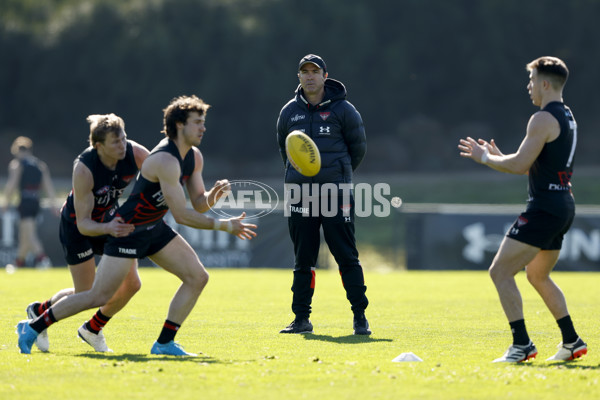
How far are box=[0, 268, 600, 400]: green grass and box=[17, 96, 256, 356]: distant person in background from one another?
294 mm

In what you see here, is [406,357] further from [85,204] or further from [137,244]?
[85,204]

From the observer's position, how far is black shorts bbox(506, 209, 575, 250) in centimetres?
670

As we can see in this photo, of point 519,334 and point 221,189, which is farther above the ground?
point 221,189

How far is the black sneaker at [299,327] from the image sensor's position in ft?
27.9

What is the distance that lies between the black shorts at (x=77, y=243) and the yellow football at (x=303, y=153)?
2.05 metres

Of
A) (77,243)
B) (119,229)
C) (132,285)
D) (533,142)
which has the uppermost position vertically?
(533,142)

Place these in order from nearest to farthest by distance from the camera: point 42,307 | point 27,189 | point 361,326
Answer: point 42,307
point 361,326
point 27,189

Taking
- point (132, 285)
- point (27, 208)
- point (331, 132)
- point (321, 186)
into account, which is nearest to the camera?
point (132, 285)

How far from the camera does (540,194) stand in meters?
6.79

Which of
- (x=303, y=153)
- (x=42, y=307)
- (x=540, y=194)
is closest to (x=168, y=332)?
(x=42, y=307)

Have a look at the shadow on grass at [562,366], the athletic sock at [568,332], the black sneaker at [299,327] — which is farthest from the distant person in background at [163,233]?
the athletic sock at [568,332]

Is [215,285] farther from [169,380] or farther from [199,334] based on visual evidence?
[169,380]

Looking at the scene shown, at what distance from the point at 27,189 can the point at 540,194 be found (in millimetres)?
12555

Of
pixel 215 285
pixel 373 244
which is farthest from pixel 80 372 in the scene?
pixel 373 244
